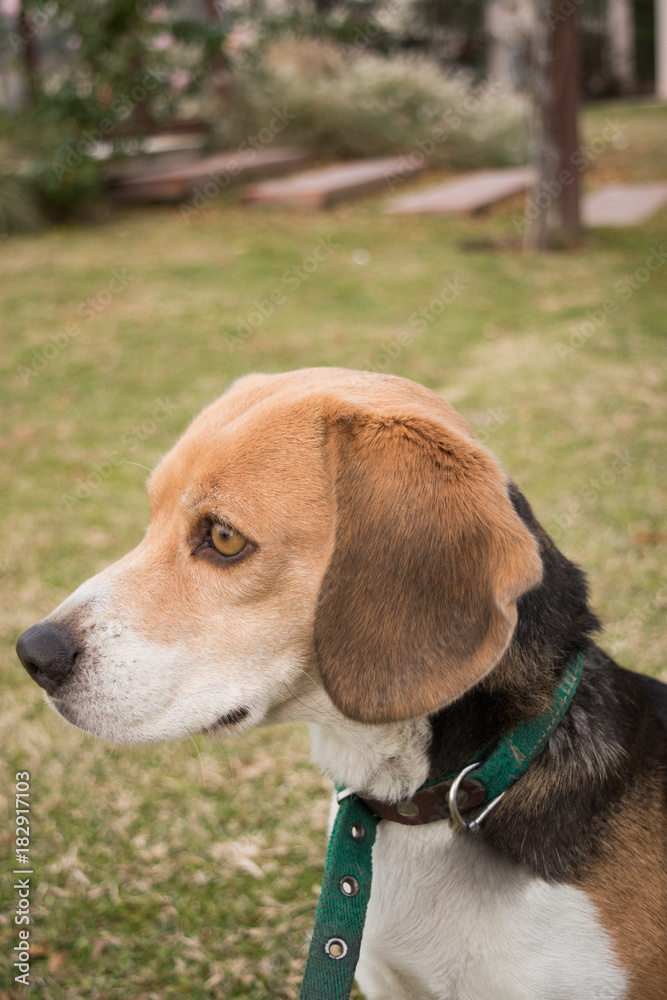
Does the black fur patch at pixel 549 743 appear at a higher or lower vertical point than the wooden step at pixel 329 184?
higher

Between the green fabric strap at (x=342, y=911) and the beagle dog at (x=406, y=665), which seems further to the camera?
the green fabric strap at (x=342, y=911)

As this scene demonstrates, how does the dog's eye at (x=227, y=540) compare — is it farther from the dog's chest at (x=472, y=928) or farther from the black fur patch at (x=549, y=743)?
the dog's chest at (x=472, y=928)

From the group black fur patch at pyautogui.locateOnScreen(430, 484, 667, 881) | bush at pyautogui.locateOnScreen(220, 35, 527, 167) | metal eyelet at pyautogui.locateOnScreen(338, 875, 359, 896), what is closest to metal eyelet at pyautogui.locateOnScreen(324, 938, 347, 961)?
metal eyelet at pyautogui.locateOnScreen(338, 875, 359, 896)

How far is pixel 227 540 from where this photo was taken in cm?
210

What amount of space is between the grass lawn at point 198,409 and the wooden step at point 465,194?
0.35 metres

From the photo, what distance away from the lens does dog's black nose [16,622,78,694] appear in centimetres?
212

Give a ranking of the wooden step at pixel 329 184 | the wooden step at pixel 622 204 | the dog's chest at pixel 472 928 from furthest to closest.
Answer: the wooden step at pixel 329 184
the wooden step at pixel 622 204
the dog's chest at pixel 472 928

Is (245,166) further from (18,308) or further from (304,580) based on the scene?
(304,580)

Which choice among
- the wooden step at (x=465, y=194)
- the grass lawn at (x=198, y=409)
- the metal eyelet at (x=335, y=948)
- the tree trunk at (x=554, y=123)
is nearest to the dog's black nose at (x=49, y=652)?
the metal eyelet at (x=335, y=948)

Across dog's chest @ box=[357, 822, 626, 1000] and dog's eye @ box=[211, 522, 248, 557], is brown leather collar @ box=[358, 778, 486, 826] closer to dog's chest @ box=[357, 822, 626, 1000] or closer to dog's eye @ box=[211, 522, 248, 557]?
dog's chest @ box=[357, 822, 626, 1000]

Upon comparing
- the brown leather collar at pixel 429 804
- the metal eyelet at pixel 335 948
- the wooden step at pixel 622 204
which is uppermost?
the brown leather collar at pixel 429 804

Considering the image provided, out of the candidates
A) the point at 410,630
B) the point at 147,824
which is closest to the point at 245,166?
the point at 147,824

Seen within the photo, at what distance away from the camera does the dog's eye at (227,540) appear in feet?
6.81

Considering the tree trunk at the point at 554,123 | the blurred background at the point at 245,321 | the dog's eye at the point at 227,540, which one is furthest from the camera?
the tree trunk at the point at 554,123
